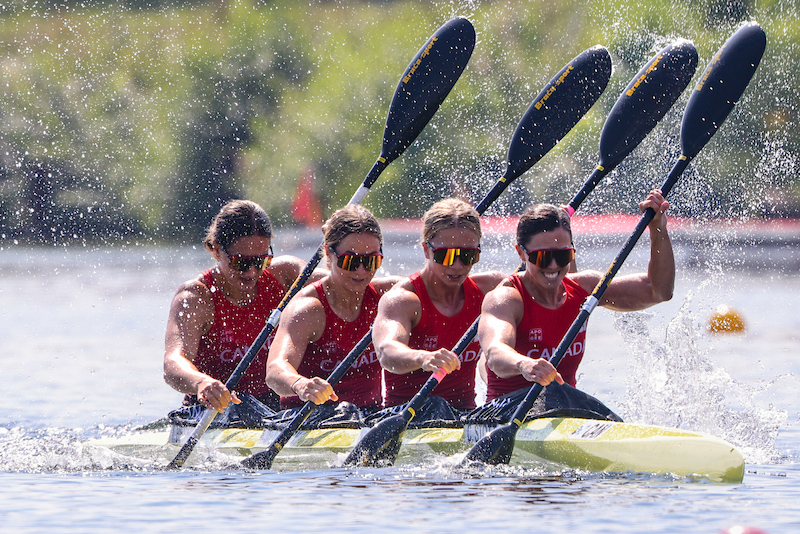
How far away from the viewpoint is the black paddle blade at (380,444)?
17.4 feet

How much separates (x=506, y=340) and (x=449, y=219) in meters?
0.61

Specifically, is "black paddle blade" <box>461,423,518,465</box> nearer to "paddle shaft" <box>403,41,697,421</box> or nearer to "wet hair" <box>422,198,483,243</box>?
"wet hair" <box>422,198,483,243</box>

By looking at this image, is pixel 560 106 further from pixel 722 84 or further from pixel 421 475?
pixel 421 475

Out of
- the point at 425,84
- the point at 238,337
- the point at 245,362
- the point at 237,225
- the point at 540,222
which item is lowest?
the point at 245,362

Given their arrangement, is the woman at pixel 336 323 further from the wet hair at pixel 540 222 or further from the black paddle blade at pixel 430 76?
the black paddle blade at pixel 430 76

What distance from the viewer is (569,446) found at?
504 centimetres

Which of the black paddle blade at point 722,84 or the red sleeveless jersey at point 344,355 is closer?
the red sleeveless jersey at point 344,355

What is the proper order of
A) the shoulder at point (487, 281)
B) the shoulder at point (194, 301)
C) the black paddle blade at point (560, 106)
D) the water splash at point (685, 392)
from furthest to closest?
the black paddle blade at point (560, 106) → the water splash at point (685, 392) → the shoulder at point (194, 301) → the shoulder at point (487, 281)

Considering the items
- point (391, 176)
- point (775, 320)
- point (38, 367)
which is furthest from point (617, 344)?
point (391, 176)

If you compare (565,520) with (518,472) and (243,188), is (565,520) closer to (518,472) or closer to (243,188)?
(518,472)

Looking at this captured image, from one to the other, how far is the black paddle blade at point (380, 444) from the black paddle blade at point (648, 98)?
5.81 feet

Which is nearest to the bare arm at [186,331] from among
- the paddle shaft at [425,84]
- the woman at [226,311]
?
the woman at [226,311]

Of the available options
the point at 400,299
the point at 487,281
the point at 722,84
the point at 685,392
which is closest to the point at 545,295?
the point at 487,281

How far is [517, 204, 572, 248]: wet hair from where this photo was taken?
5.24m
